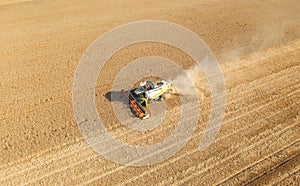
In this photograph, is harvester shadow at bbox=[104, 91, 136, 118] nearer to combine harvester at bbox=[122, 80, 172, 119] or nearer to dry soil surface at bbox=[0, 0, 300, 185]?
combine harvester at bbox=[122, 80, 172, 119]

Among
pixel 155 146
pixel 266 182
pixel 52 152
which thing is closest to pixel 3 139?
pixel 52 152

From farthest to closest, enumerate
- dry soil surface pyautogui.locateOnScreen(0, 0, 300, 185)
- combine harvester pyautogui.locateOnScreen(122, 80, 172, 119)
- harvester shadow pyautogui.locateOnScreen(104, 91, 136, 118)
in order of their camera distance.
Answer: harvester shadow pyautogui.locateOnScreen(104, 91, 136, 118), combine harvester pyautogui.locateOnScreen(122, 80, 172, 119), dry soil surface pyautogui.locateOnScreen(0, 0, 300, 185)

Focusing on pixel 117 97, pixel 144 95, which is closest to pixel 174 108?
pixel 144 95

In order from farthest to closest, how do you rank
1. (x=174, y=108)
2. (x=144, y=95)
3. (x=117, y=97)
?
(x=117, y=97), (x=144, y=95), (x=174, y=108)

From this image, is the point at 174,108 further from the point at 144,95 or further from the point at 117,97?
the point at 117,97

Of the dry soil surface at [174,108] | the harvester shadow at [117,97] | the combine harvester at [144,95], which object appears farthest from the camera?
the harvester shadow at [117,97]

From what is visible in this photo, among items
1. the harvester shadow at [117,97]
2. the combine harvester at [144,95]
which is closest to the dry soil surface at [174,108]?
the harvester shadow at [117,97]

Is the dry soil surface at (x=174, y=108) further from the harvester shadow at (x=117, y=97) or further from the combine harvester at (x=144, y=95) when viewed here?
the combine harvester at (x=144, y=95)

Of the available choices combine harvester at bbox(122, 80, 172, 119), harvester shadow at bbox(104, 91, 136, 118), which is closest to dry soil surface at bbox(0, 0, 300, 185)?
harvester shadow at bbox(104, 91, 136, 118)

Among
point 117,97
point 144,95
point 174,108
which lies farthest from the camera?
point 117,97
